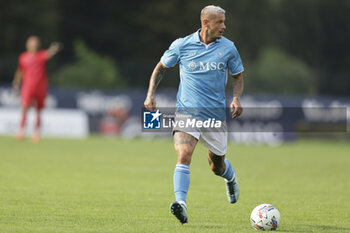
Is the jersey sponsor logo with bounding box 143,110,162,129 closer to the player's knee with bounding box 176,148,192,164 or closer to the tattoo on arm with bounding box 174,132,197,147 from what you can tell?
the tattoo on arm with bounding box 174,132,197,147

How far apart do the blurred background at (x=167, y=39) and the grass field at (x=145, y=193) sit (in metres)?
14.3

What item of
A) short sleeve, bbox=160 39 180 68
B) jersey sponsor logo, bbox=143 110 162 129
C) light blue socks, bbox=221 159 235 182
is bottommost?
light blue socks, bbox=221 159 235 182

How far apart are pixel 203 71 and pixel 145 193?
2623mm

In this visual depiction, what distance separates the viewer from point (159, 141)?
2498 centimetres

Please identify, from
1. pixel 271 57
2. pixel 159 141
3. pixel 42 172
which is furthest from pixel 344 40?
pixel 42 172

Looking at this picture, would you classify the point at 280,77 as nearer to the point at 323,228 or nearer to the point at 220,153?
the point at 220,153

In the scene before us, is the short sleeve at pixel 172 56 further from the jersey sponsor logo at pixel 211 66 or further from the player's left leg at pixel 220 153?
the player's left leg at pixel 220 153

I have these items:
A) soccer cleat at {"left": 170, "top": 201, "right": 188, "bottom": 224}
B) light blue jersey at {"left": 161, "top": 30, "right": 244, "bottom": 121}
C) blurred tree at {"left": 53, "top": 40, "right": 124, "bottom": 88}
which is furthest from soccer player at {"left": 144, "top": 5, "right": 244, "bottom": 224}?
blurred tree at {"left": 53, "top": 40, "right": 124, "bottom": 88}

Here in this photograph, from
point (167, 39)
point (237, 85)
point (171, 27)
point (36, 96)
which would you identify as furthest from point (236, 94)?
point (171, 27)

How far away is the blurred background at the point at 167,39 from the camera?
33031mm

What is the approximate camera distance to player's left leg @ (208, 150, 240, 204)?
8266 millimetres

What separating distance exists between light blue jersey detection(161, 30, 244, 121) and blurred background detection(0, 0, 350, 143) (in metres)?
21.0

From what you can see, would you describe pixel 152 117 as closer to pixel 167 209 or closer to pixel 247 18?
pixel 167 209

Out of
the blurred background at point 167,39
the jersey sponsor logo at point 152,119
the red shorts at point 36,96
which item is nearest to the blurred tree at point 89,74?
the blurred background at point 167,39
